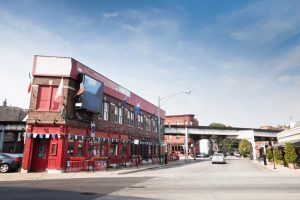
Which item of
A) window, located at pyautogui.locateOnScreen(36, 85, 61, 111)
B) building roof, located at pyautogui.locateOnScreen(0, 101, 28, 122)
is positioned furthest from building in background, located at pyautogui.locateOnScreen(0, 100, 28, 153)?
window, located at pyautogui.locateOnScreen(36, 85, 61, 111)

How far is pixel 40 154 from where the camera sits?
24.0 metres

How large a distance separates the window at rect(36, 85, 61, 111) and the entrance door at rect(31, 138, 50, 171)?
2.86 meters

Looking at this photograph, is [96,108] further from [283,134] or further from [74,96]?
[283,134]

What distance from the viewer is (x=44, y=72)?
24922 mm

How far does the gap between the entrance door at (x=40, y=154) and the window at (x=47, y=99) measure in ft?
9.39

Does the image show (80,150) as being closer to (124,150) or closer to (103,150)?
(103,150)

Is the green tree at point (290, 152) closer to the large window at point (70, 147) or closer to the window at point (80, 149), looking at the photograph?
the window at point (80, 149)

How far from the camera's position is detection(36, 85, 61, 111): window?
2447 centimetres

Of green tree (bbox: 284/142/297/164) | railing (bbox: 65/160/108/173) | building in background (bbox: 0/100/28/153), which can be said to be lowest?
railing (bbox: 65/160/108/173)

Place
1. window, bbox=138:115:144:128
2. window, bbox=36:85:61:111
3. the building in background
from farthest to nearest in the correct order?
window, bbox=138:115:144:128 < the building in background < window, bbox=36:85:61:111

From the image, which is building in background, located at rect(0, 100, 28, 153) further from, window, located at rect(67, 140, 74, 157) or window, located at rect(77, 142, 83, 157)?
window, located at rect(67, 140, 74, 157)

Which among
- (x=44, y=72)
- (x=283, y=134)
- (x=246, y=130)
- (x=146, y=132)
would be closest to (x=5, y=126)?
(x=44, y=72)

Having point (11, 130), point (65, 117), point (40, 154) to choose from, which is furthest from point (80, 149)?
point (11, 130)

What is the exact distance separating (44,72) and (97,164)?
32.1 feet
